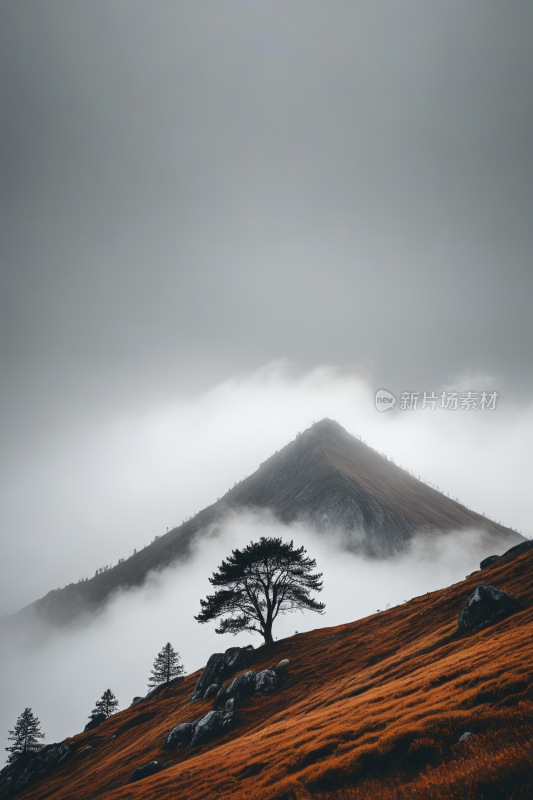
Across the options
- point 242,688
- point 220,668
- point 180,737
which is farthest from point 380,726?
point 220,668

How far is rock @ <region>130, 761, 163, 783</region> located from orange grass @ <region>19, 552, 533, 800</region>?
1.62 m

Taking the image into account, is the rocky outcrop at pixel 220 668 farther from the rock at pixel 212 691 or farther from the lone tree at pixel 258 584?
the lone tree at pixel 258 584

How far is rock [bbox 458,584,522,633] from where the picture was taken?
34375mm

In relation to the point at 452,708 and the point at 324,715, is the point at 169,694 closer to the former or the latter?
the point at 324,715

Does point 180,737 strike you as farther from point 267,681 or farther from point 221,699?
point 267,681

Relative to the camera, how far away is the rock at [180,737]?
136 feet

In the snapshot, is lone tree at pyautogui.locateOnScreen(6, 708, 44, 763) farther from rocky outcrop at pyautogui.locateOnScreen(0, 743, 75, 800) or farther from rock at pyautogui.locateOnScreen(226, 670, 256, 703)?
rock at pyautogui.locateOnScreen(226, 670, 256, 703)

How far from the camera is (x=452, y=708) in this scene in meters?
18.5

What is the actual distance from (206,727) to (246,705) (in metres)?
5.56

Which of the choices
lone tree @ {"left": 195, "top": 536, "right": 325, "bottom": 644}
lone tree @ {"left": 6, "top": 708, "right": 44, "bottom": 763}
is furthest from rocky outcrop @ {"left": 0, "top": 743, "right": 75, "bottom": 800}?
lone tree @ {"left": 195, "top": 536, "right": 325, "bottom": 644}

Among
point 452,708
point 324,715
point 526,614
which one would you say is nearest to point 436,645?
point 526,614

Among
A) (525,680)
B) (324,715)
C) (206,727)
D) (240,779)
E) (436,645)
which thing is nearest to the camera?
(525,680)

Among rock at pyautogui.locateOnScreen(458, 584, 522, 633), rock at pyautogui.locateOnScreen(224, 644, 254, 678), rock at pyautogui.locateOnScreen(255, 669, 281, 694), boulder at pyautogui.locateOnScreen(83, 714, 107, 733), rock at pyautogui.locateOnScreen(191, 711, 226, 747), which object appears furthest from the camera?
boulder at pyautogui.locateOnScreen(83, 714, 107, 733)

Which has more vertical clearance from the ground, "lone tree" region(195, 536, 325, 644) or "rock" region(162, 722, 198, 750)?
"lone tree" region(195, 536, 325, 644)
